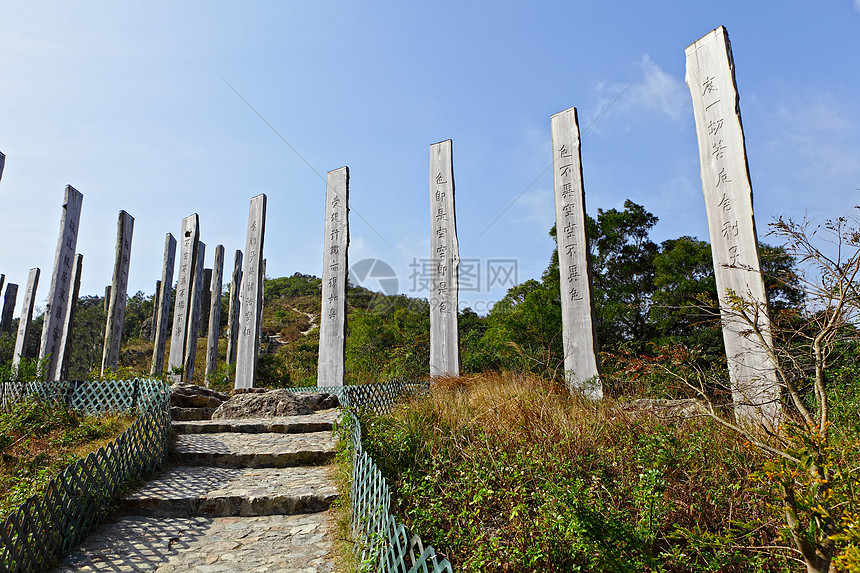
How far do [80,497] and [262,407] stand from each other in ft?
12.5

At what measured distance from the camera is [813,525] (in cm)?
250

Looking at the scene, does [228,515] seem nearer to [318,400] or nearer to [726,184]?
[318,400]

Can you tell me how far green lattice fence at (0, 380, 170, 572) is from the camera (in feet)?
11.2

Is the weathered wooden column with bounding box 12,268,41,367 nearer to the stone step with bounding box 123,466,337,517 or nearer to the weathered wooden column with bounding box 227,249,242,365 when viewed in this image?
the weathered wooden column with bounding box 227,249,242,365

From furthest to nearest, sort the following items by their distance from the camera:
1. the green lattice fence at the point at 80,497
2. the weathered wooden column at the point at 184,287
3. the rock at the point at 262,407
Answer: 1. the weathered wooden column at the point at 184,287
2. the rock at the point at 262,407
3. the green lattice fence at the point at 80,497

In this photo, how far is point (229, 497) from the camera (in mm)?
4699

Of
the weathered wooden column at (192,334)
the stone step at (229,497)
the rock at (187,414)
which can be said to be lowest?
the stone step at (229,497)

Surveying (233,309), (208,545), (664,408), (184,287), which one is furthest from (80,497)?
(233,309)

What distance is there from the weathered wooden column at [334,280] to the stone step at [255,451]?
306cm

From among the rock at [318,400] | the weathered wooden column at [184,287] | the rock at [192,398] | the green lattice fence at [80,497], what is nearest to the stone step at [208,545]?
the green lattice fence at [80,497]

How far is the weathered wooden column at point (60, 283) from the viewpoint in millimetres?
9031

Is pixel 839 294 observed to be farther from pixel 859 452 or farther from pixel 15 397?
pixel 15 397

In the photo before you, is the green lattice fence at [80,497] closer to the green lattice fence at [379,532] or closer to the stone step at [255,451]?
the stone step at [255,451]

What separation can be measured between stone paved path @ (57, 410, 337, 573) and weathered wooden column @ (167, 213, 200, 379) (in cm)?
591
